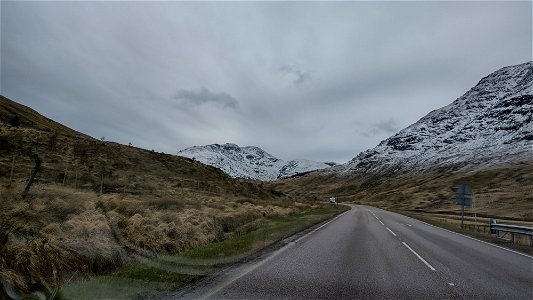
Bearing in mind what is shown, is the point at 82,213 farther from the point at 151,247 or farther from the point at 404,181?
the point at 404,181

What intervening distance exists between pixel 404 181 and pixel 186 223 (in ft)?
606

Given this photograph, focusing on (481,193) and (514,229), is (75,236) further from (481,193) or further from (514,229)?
(481,193)

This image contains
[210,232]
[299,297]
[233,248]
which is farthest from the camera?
[210,232]

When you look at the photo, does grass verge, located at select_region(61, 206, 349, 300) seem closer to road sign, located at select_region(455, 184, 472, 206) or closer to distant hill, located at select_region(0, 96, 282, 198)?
distant hill, located at select_region(0, 96, 282, 198)

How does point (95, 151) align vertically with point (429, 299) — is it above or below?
above

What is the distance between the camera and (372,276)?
397 inches

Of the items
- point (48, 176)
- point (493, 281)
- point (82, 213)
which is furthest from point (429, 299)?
point (48, 176)

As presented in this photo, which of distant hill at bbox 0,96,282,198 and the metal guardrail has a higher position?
distant hill at bbox 0,96,282,198

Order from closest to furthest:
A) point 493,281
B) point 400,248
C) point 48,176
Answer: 1. point 493,281
2. point 400,248
3. point 48,176

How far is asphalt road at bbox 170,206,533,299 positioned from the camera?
8242mm

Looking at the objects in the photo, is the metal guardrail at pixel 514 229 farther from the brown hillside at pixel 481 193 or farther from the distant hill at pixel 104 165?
the brown hillside at pixel 481 193

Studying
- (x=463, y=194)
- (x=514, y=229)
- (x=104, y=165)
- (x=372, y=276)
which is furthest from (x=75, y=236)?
(x=104, y=165)

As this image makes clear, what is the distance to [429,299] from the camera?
7.92 m

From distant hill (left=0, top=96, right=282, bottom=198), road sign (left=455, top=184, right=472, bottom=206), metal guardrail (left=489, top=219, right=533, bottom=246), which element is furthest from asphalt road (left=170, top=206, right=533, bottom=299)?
distant hill (left=0, top=96, right=282, bottom=198)
